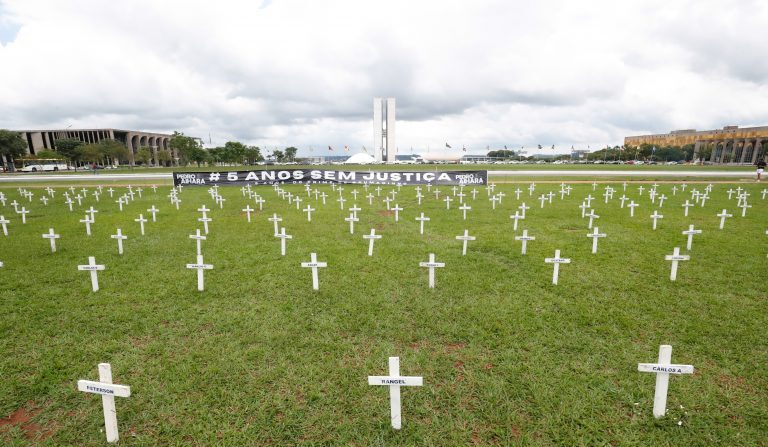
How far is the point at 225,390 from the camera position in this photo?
14.4 feet

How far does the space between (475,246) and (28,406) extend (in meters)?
9.41

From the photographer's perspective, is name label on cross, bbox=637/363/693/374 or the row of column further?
the row of column

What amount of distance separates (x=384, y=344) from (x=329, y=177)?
29357mm

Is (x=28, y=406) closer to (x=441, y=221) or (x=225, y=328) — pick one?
(x=225, y=328)

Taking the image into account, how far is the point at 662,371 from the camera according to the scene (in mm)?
3637

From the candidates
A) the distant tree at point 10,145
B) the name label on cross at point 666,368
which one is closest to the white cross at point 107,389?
the name label on cross at point 666,368

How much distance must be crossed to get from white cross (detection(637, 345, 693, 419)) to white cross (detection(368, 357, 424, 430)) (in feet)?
7.35

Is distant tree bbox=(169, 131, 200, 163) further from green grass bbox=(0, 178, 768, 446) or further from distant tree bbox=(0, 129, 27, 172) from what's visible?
green grass bbox=(0, 178, 768, 446)

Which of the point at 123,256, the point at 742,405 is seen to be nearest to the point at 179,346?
the point at 123,256

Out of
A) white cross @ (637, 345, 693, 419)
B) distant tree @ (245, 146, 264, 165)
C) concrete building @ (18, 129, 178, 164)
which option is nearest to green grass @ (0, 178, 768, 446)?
white cross @ (637, 345, 693, 419)

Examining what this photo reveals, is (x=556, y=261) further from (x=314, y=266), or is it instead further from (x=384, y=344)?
(x=314, y=266)

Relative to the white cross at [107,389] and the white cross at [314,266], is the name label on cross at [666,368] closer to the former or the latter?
the white cross at [107,389]

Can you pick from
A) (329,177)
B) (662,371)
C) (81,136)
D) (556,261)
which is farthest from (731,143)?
(81,136)

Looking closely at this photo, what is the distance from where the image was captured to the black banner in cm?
3145
